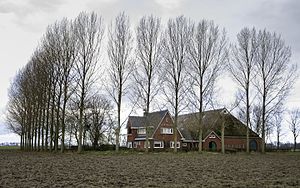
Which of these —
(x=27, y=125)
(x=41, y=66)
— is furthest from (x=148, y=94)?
(x=27, y=125)

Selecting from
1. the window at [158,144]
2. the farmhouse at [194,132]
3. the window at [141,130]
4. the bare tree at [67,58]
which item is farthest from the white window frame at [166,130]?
the bare tree at [67,58]

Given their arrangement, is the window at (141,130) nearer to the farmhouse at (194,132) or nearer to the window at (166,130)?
the farmhouse at (194,132)

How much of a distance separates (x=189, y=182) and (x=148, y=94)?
31.2m

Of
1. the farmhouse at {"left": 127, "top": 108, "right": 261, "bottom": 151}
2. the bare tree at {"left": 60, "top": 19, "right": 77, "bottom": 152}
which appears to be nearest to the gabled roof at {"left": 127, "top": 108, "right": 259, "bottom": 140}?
the farmhouse at {"left": 127, "top": 108, "right": 261, "bottom": 151}

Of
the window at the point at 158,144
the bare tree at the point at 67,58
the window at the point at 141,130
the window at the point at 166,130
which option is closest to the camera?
the bare tree at the point at 67,58

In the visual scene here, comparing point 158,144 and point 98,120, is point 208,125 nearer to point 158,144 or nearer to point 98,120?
point 158,144

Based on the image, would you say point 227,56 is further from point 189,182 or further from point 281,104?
point 189,182

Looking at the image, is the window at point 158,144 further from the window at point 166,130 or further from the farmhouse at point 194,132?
the window at point 166,130

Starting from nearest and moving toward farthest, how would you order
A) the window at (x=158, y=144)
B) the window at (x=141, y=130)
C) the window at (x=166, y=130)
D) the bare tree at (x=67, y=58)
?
the bare tree at (x=67, y=58)
the window at (x=158, y=144)
the window at (x=166, y=130)
the window at (x=141, y=130)

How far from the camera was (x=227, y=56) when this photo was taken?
1886 inches

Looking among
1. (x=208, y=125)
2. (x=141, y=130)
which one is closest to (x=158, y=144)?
(x=141, y=130)

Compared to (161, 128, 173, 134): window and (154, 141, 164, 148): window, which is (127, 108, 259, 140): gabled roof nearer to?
(161, 128, 173, 134): window

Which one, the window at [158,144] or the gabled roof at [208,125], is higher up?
the gabled roof at [208,125]

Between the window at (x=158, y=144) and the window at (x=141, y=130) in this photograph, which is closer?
the window at (x=158, y=144)
